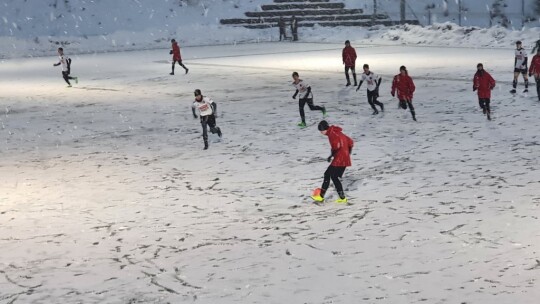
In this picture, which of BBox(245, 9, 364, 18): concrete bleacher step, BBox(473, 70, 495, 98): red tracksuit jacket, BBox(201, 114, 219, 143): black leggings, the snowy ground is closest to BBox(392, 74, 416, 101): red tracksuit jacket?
the snowy ground

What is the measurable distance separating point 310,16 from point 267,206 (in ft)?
145

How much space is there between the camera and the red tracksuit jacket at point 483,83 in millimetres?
15094

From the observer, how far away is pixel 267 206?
9.59 m

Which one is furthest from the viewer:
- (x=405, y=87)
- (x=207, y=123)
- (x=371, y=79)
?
(x=371, y=79)

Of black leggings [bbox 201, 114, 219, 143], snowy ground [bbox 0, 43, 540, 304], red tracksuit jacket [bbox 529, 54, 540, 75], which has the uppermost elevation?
red tracksuit jacket [bbox 529, 54, 540, 75]

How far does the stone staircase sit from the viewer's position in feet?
170

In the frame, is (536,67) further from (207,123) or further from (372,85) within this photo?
(207,123)

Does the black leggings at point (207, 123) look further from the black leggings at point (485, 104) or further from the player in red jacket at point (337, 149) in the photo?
the black leggings at point (485, 104)

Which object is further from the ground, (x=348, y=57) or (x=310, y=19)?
(x=310, y=19)

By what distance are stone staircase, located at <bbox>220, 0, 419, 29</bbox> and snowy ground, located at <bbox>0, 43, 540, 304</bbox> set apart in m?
32.7

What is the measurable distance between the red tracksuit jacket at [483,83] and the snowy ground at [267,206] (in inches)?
21.7

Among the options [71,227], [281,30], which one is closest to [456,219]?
[71,227]

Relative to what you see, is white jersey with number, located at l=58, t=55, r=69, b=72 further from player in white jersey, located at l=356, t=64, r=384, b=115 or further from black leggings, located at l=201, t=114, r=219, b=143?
black leggings, located at l=201, t=114, r=219, b=143

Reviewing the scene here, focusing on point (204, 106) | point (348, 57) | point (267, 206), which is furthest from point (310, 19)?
point (267, 206)
